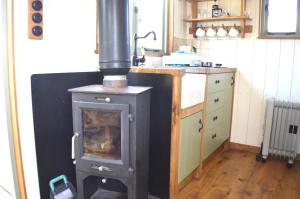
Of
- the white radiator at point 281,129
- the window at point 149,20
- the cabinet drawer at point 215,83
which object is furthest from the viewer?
the white radiator at point 281,129

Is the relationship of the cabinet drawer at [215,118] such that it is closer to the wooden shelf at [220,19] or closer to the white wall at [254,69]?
the white wall at [254,69]

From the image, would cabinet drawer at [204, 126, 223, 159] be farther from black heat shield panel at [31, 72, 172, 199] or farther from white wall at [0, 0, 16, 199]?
white wall at [0, 0, 16, 199]

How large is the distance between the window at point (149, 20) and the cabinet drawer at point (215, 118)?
1007 mm

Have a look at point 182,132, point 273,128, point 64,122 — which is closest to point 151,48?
point 182,132

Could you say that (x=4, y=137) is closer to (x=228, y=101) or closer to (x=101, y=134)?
(x=101, y=134)

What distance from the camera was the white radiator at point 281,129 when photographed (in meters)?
2.62

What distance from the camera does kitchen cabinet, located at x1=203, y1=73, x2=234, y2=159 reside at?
7.52ft

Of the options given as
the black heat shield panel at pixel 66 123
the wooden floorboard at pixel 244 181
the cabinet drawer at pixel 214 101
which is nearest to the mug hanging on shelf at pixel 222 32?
the cabinet drawer at pixel 214 101

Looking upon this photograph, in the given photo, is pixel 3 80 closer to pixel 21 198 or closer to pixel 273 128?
pixel 21 198

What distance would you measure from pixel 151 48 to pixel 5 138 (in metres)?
1.75

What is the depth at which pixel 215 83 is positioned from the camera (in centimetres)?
237

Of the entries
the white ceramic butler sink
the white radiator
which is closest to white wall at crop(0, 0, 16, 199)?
the white ceramic butler sink

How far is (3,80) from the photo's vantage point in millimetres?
1390

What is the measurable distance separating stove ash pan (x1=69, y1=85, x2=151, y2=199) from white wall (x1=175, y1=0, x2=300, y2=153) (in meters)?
1.89
